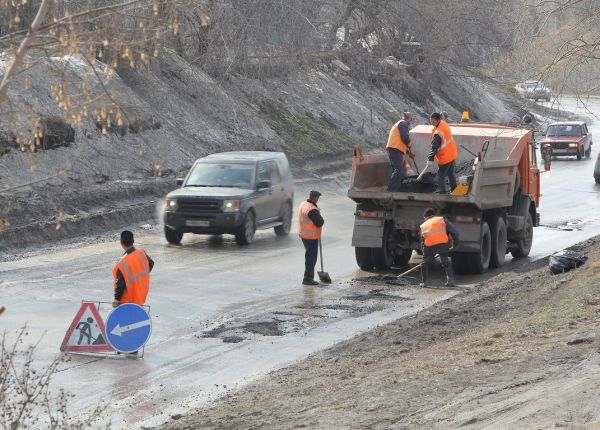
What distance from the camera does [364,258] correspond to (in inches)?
821

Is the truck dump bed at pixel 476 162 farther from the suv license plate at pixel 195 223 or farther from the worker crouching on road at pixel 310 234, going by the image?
the suv license plate at pixel 195 223

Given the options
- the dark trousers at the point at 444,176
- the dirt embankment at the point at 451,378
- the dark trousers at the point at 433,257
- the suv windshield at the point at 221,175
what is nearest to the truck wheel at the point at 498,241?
the dark trousers at the point at 444,176

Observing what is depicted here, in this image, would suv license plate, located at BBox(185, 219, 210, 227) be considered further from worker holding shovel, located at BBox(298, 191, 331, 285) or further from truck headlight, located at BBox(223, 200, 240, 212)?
worker holding shovel, located at BBox(298, 191, 331, 285)

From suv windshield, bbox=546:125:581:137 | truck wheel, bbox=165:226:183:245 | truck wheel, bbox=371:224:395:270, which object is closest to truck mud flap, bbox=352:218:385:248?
truck wheel, bbox=371:224:395:270

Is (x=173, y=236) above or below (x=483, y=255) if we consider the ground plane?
above

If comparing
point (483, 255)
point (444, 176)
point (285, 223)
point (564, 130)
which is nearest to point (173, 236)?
point (285, 223)

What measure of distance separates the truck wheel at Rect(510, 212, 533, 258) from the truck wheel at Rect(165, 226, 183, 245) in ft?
22.0

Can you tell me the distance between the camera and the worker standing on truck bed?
2041 cm

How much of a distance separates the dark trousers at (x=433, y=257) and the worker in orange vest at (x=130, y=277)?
20.7ft

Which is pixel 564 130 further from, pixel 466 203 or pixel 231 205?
pixel 466 203

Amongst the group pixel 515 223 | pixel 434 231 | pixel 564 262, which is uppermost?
pixel 434 231

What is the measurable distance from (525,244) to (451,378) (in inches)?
477

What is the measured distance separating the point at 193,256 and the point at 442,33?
32801 millimetres

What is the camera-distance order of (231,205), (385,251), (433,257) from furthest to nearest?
(231,205) → (385,251) → (433,257)
